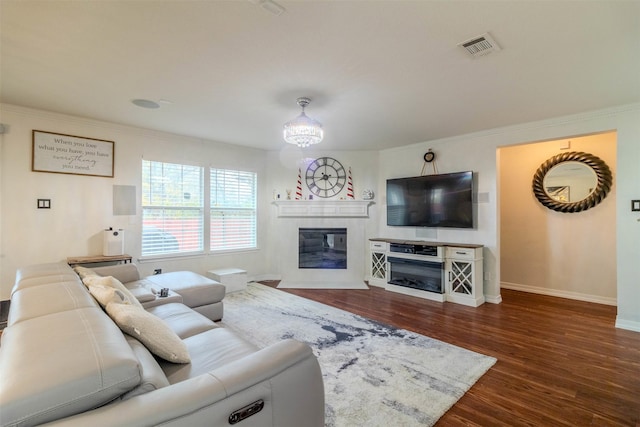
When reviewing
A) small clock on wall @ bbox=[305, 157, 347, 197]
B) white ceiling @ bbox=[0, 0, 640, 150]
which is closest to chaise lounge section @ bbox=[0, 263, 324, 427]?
white ceiling @ bbox=[0, 0, 640, 150]

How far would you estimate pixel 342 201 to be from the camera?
565 cm

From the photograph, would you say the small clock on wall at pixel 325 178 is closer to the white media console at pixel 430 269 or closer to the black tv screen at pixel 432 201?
the black tv screen at pixel 432 201

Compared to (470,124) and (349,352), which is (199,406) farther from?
(470,124)

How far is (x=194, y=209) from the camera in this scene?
16.6 feet

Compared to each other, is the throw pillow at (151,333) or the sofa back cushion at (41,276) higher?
the sofa back cushion at (41,276)

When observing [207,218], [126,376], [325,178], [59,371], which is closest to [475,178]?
[325,178]

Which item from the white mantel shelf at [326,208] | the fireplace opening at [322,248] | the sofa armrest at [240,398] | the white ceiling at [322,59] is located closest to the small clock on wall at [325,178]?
the white mantel shelf at [326,208]

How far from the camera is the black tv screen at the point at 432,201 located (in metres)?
4.60

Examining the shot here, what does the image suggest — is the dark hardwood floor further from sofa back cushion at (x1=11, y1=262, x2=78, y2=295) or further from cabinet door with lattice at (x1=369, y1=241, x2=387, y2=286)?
sofa back cushion at (x1=11, y1=262, x2=78, y2=295)

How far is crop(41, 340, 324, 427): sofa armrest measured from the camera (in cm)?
91

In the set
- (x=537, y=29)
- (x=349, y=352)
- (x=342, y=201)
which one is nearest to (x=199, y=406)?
(x=349, y=352)

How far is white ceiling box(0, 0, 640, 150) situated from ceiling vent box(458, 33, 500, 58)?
0.05 m

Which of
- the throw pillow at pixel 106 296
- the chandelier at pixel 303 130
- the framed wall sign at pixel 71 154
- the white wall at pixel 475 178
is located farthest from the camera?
the white wall at pixel 475 178

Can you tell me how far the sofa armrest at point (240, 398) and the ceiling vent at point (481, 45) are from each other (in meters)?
2.32
